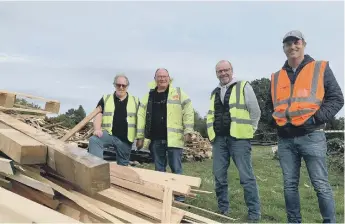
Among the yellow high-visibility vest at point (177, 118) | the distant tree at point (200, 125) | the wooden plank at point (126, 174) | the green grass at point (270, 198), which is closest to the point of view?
the wooden plank at point (126, 174)

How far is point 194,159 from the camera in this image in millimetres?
14172

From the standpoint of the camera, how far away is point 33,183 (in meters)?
3.04

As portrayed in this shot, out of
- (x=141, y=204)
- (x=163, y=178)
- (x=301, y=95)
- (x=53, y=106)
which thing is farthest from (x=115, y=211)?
(x=301, y=95)

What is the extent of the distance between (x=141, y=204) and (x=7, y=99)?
7.36ft

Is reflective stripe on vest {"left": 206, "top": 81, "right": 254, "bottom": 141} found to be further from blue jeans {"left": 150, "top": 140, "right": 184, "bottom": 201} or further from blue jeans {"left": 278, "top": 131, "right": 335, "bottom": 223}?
blue jeans {"left": 150, "top": 140, "right": 184, "bottom": 201}

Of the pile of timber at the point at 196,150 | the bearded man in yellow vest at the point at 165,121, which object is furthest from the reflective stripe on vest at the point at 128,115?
the pile of timber at the point at 196,150

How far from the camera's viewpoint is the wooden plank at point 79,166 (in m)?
2.73

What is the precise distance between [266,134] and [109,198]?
26022mm

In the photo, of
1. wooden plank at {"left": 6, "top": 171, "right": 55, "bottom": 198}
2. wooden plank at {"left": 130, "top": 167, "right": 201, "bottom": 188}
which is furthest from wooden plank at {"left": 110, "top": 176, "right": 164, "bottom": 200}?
wooden plank at {"left": 6, "top": 171, "right": 55, "bottom": 198}

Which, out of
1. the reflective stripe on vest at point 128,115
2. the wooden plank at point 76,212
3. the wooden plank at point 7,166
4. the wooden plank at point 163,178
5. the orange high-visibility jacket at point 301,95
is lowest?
the wooden plank at point 76,212

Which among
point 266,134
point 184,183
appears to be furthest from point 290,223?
point 266,134

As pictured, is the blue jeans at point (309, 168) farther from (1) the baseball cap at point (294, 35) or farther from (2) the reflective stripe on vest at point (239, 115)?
(1) the baseball cap at point (294, 35)

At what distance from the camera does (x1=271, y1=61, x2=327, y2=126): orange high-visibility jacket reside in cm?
416

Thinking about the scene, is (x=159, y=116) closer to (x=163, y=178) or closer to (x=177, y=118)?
(x=177, y=118)
